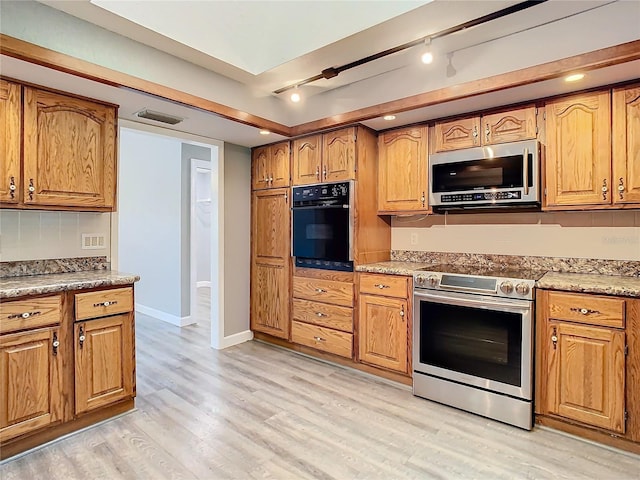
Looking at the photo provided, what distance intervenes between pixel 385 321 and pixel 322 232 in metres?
1.00

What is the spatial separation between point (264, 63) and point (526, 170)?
7.02 ft

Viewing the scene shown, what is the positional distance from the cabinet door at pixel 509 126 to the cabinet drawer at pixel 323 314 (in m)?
1.85

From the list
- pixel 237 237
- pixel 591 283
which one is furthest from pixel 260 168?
pixel 591 283

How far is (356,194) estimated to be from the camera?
3.21 m

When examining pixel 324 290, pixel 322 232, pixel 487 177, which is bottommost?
pixel 324 290

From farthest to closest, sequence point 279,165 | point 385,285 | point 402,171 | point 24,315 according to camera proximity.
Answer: point 279,165, point 402,171, point 385,285, point 24,315

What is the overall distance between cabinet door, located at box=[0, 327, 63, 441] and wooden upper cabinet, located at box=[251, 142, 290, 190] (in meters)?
2.36

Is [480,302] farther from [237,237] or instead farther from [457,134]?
[237,237]

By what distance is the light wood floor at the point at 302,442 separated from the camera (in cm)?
194

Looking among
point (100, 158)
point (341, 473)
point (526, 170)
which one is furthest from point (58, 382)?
point (526, 170)

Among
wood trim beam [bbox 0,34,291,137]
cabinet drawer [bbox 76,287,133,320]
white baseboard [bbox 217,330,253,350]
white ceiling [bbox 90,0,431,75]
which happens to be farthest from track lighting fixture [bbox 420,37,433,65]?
white baseboard [bbox 217,330,253,350]

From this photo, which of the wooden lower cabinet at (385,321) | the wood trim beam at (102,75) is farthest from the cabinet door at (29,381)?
the wooden lower cabinet at (385,321)

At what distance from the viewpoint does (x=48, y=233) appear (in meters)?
2.65

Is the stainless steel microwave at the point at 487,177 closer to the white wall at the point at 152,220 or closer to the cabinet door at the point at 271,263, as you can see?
the cabinet door at the point at 271,263
